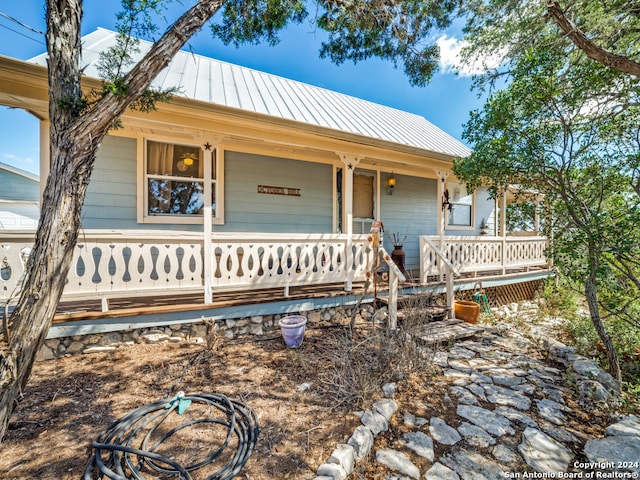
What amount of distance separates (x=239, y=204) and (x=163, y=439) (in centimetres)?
414

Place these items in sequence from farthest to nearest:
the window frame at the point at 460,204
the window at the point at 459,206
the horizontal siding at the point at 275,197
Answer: the window at the point at 459,206 < the window frame at the point at 460,204 < the horizontal siding at the point at 275,197

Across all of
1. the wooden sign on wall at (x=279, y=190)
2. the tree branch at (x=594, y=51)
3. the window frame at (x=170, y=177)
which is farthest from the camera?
the wooden sign on wall at (x=279, y=190)

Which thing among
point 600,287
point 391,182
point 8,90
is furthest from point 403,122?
point 8,90

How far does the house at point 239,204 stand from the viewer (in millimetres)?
3600

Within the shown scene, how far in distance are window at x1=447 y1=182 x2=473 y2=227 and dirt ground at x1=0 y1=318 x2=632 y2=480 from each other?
6223mm

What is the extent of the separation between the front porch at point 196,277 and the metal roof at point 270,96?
198cm

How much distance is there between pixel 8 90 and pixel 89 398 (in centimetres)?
339

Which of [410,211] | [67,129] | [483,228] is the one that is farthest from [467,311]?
[67,129]

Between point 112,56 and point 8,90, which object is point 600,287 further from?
point 8,90

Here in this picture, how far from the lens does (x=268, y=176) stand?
5809mm

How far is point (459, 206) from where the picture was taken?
8594mm

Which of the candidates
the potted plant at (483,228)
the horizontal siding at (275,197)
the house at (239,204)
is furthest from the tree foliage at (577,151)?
the potted plant at (483,228)

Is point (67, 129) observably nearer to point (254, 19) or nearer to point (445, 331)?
point (254, 19)

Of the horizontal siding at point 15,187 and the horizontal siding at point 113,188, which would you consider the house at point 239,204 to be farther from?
the horizontal siding at point 15,187
